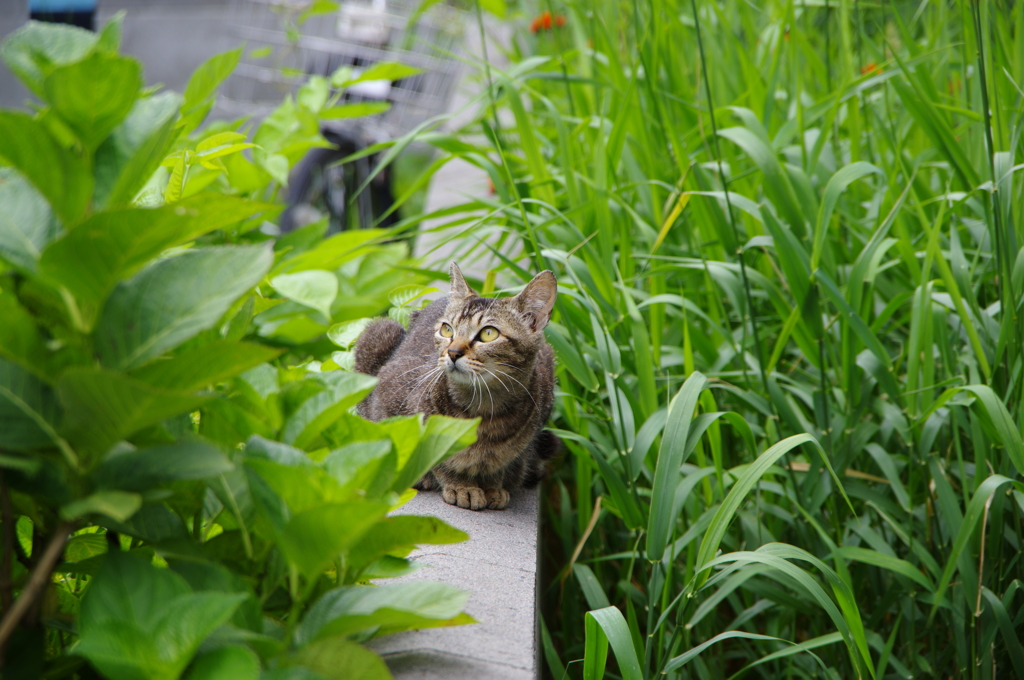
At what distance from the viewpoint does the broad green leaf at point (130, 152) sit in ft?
2.04

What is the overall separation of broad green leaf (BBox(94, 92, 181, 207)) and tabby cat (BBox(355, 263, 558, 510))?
0.80m

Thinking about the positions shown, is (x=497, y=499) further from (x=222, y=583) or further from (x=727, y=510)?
(x=222, y=583)

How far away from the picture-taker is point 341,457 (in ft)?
2.24

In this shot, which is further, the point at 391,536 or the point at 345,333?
the point at 345,333

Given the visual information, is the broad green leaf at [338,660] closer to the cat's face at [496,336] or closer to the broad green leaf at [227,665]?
the broad green leaf at [227,665]

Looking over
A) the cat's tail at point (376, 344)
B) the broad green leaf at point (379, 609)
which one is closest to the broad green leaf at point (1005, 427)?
the broad green leaf at point (379, 609)

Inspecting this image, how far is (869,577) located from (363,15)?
2984mm

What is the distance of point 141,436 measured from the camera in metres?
0.66

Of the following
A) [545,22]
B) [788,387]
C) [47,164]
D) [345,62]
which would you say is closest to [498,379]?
[788,387]

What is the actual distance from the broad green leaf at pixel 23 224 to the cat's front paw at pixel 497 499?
36.3 inches

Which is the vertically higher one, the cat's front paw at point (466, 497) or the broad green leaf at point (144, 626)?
the broad green leaf at point (144, 626)

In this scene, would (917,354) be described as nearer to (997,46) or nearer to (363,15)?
(997,46)

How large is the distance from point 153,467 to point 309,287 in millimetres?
795

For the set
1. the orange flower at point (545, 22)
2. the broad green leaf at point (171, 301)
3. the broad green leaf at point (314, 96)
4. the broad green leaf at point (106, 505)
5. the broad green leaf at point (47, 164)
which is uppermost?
the orange flower at point (545, 22)
